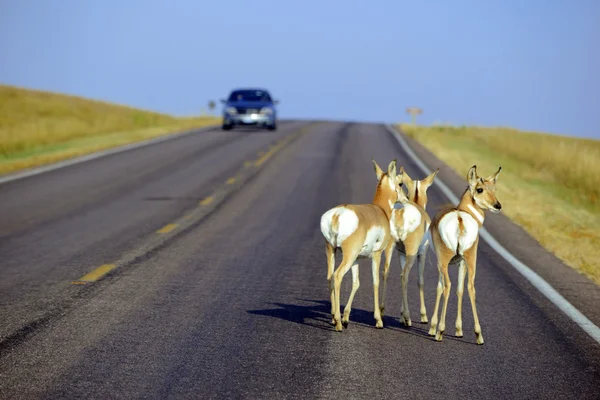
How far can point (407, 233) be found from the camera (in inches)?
330

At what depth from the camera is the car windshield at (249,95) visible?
133 feet

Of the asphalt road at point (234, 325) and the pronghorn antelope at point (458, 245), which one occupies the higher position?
the pronghorn antelope at point (458, 245)

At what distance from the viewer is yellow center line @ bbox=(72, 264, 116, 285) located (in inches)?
413

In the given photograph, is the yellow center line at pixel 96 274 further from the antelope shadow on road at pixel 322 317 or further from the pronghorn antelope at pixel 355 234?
the pronghorn antelope at pixel 355 234

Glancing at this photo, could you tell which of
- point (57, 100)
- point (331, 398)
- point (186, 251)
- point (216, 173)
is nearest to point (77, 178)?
point (216, 173)

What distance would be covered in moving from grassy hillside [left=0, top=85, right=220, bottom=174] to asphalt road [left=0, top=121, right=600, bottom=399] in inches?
462

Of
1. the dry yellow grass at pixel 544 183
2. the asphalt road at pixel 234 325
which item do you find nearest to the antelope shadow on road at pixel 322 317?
the asphalt road at pixel 234 325

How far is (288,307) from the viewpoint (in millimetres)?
9344

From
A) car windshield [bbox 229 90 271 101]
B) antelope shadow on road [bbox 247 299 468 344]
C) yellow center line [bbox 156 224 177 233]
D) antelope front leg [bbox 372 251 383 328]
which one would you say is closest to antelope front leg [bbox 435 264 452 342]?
antelope shadow on road [bbox 247 299 468 344]

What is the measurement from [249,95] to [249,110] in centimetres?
102

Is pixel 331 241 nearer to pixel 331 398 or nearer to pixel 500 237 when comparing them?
pixel 331 398

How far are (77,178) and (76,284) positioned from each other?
13.1m

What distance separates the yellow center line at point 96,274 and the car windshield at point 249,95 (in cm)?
2940

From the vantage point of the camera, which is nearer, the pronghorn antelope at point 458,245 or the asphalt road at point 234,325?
the asphalt road at point 234,325
